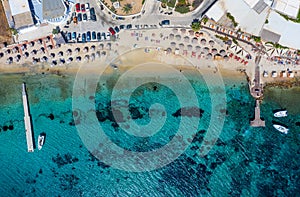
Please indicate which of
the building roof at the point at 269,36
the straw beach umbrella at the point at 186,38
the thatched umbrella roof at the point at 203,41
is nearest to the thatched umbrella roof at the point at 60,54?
the straw beach umbrella at the point at 186,38

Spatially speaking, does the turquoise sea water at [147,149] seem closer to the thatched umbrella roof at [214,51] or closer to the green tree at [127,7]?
the thatched umbrella roof at [214,51]

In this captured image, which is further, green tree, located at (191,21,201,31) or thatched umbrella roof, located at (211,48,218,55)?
thatched umbrella roof, located at (211,48,218,55)

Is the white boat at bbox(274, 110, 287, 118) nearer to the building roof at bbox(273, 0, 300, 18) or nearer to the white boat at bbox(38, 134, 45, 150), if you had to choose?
the building roof at bbox(273, 0, 300, 18)

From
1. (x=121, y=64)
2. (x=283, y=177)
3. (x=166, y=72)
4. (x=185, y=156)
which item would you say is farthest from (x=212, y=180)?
(x=121, y=64)

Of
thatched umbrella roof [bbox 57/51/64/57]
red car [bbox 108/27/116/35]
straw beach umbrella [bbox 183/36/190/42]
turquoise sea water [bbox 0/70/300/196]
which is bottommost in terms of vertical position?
turquoise sea water [bbox 0/70/300/196]

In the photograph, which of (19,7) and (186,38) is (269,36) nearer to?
(186,38)

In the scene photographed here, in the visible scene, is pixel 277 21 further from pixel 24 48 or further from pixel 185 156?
pixel 24 48

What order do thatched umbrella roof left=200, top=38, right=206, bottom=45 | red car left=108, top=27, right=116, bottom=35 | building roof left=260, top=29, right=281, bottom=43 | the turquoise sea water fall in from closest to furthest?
building roof left=260, top=29, right=281, bottom=43
thatched umbrella roof left=200, top=38, right=206, bottom=45
red car left=108, top=27, right=116, bottom=35
the turquoise sea water

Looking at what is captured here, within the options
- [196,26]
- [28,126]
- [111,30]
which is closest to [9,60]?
[28,126]

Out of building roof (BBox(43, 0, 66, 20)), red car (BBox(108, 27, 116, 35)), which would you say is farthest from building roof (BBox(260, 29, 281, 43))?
building roof (BBox(43, 0, 66, 20))
